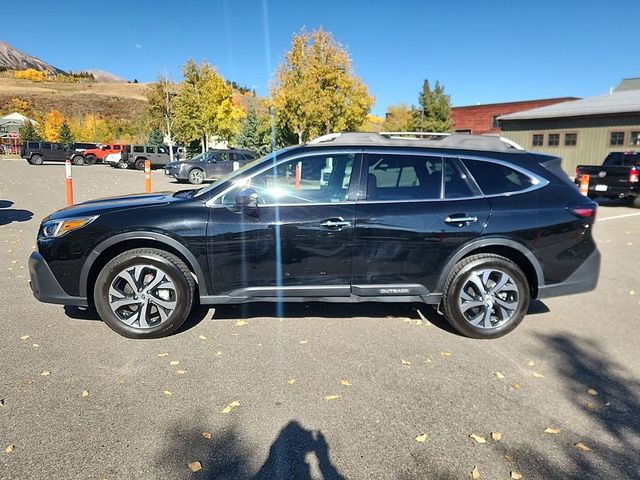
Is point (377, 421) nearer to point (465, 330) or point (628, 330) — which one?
point (465, 330)

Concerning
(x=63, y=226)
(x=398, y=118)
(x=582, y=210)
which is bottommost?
(x=63, y=226)

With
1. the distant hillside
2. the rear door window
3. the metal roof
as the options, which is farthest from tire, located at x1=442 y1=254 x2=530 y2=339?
the distant hillside

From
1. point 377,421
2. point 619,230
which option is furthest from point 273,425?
point 619,230

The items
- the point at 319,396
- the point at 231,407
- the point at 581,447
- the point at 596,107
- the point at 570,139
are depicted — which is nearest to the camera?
the point at 581,447

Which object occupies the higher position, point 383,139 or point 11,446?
point 383,139

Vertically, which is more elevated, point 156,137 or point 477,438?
point 156,137

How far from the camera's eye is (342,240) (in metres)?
4.14

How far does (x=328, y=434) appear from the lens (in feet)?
9.43

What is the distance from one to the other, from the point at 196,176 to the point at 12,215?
11.6 metres

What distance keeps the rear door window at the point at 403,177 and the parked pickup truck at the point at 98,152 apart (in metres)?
38.9

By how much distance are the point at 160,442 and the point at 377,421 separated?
4.37 ft

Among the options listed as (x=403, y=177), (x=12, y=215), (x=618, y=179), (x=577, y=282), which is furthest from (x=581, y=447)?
(x=618, y=179)

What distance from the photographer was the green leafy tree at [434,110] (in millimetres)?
48281

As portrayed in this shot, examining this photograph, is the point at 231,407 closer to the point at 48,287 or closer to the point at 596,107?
the point at 48,287
